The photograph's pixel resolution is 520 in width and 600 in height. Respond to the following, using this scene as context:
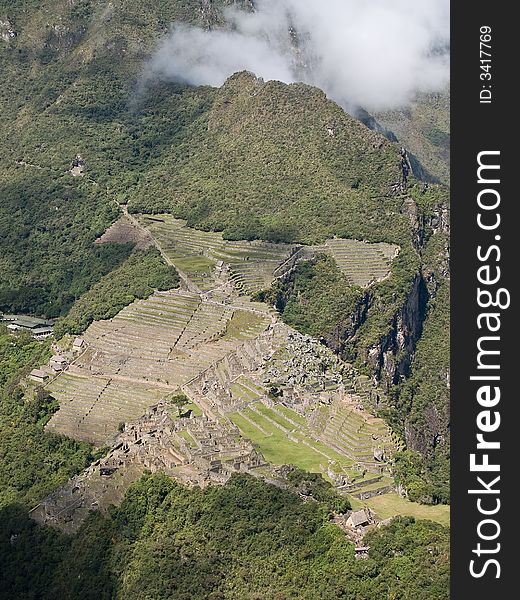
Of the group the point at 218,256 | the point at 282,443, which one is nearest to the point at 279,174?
the point at 218,256

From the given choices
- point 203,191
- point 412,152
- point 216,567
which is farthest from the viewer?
point 412,152

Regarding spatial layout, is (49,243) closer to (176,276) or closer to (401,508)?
(176,276)

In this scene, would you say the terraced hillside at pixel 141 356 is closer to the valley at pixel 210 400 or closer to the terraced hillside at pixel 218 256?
the valley at pixel 210 400

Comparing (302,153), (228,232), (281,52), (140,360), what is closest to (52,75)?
(281,52)

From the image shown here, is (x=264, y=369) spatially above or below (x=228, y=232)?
below

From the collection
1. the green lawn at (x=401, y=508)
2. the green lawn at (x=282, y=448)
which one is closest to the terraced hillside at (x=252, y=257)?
the green lawn at (x=282, y=448)

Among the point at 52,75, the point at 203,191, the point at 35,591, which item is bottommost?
the point at 35,591

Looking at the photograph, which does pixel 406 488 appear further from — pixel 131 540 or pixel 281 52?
pixel 281 52
